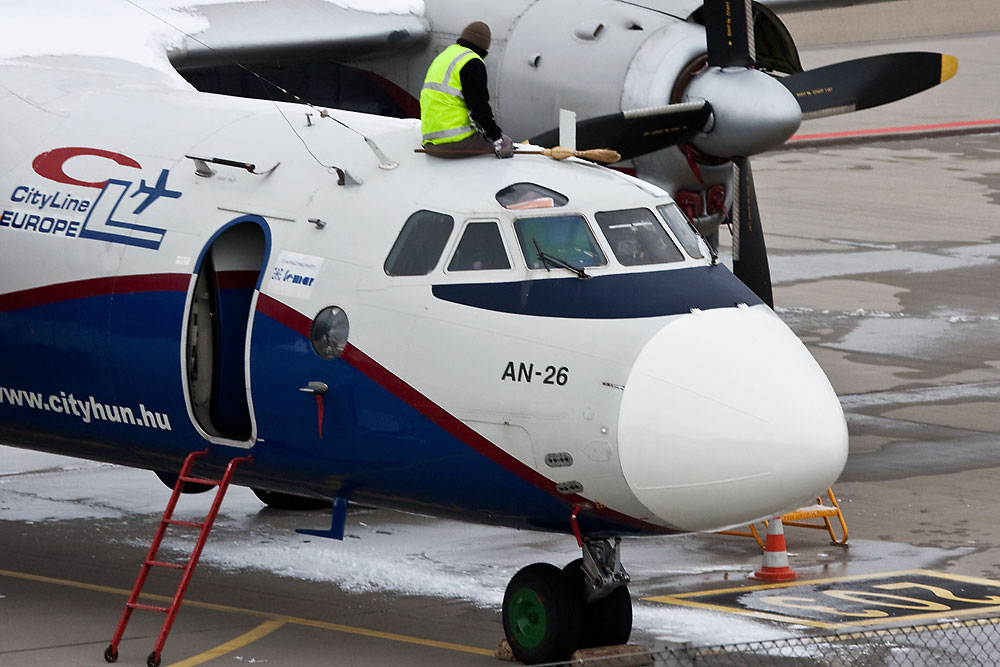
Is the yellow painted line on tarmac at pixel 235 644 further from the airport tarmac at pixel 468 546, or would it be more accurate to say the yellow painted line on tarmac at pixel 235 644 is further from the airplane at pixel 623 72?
the airplane at pixel 623 72

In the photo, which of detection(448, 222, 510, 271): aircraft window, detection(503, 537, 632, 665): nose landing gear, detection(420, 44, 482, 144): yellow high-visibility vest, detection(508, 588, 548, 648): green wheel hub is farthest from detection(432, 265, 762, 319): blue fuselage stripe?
detection(508, 588, 548, 648): green wheel hub

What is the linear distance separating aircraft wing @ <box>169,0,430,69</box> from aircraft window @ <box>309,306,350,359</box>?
5.55 m

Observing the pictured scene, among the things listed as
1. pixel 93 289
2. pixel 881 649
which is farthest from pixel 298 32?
pixel 881 649

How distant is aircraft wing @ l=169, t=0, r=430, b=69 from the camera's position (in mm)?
18031

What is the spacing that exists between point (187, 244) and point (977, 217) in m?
25.3

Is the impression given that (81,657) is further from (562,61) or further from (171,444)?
(562,61)

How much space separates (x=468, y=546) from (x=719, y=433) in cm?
559

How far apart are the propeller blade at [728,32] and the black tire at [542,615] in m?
6.52

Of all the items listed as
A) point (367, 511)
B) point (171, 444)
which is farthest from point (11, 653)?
point (367, 511)

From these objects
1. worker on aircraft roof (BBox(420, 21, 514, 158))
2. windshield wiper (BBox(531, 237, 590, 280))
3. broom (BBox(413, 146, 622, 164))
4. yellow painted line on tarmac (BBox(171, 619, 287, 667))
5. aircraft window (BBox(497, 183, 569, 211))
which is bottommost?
yellow painted line on tarmac (BBox(171, 619, 287, 667))

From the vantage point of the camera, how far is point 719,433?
11867mm

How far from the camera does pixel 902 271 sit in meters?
31.0

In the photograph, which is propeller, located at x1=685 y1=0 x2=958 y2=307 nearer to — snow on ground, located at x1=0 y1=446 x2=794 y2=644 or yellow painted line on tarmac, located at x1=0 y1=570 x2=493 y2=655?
snow on ground, located at x1=0 y1=446 x2=794 y2=644

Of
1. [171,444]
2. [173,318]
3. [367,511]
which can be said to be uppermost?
[173,318]
